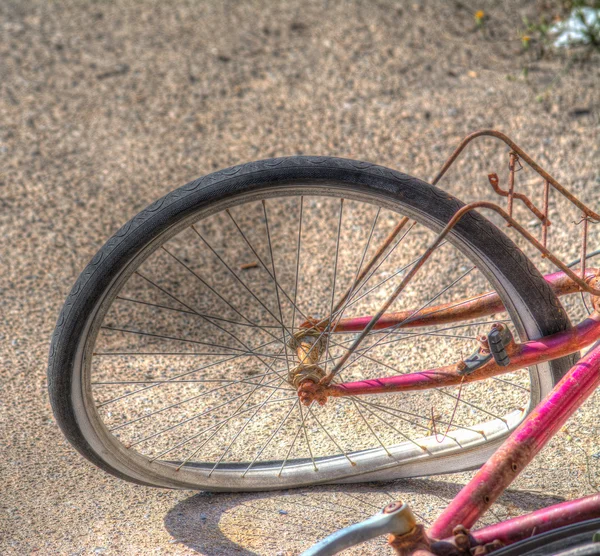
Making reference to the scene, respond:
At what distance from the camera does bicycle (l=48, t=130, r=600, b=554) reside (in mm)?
1811

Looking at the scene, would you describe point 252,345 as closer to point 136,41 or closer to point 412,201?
point 412,201

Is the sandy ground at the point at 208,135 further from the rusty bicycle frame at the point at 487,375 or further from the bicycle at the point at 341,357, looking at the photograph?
the rusty bicycle frame at the point at 487,375

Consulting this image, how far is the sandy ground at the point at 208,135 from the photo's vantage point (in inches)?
A: 89.7

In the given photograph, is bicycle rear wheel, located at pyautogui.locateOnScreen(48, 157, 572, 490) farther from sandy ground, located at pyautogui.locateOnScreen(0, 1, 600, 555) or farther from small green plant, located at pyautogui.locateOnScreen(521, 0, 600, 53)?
small green plant, located at pyautogui.locateOnScreen(521, 0, 600, 53)

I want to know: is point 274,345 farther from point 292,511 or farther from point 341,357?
point 341,357

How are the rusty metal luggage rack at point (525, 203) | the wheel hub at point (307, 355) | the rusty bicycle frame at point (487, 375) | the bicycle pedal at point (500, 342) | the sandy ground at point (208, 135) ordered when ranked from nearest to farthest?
1. the rusty bicycle frame at point (487, 375)
2. the rusty metal luggage rack at point (525, 203)
3. the bicycle pedal at point (500, 342)
4. the wheel hub at point (307, 355)
5. the sandy ground at point (208, 135)

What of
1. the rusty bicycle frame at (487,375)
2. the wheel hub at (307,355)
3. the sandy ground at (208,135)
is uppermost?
the sandy ground at (208,135)

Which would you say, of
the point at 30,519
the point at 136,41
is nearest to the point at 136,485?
the point at 30,519

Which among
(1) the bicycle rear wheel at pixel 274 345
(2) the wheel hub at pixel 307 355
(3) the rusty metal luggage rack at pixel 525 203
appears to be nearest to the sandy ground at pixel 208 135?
(1) the bicycle rear wheel at pixel 274 345

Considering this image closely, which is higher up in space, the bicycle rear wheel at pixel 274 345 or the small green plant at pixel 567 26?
the small green plant at pixel 567 26

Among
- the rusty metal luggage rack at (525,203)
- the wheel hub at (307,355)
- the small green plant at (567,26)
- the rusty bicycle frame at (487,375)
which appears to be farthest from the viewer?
the small green plant at (567,26)

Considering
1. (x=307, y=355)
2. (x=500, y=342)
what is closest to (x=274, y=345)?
(x=307, y=355)

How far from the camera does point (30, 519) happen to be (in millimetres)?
2221

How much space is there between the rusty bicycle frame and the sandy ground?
0.54 metres
